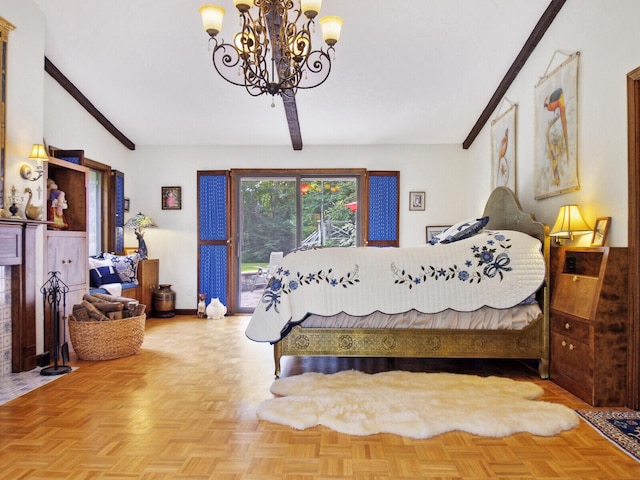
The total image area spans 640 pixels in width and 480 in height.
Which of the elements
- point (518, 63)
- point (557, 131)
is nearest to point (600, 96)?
point (557, 131)

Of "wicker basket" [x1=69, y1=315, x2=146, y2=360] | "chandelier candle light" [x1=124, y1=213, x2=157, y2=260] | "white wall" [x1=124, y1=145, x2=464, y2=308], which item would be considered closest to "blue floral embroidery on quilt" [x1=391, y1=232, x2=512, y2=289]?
"wicker basket" [x1=69, y1=315, x2=146, y2=360]

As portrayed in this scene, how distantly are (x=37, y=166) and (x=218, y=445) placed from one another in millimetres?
2705

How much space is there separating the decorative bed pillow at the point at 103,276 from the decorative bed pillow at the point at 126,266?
0.07 m

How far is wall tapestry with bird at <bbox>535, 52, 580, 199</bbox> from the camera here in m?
3.21

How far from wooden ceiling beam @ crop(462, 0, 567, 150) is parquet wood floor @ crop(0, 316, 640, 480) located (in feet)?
9.48

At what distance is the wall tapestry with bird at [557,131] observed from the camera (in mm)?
3205

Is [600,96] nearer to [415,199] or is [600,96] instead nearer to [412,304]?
[412,304]

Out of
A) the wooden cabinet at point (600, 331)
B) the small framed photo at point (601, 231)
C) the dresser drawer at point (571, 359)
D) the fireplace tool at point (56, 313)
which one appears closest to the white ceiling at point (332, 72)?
the small framed photo at point (601, 231)

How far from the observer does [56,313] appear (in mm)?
3264

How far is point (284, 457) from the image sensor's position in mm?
1879

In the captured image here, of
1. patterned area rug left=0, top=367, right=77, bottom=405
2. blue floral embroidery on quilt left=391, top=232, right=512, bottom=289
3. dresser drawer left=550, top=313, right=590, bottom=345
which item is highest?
blue floral embroidery on quilt left=391, top=232, right=512, bottom=289

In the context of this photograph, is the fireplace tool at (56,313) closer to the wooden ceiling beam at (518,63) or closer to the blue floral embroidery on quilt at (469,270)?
the blue floral embroidery on quilt at (469,270)

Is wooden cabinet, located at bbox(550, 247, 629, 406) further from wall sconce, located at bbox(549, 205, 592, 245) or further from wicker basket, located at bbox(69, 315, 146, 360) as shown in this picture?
→ wicker basket, located at bbox(69, 315, 146, 360)

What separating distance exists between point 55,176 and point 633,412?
4.77m
